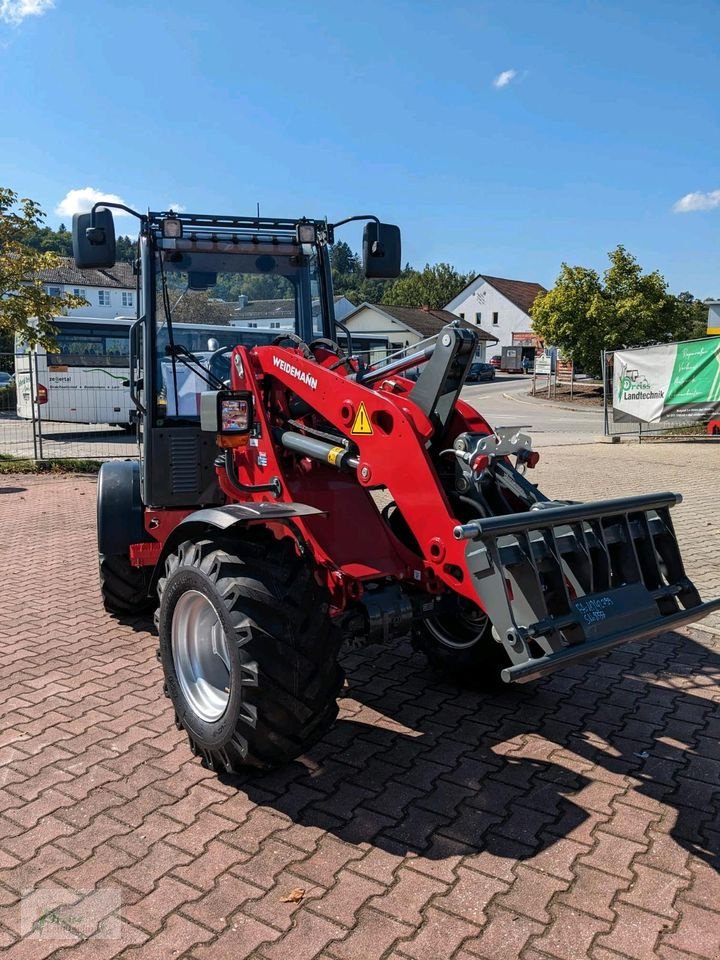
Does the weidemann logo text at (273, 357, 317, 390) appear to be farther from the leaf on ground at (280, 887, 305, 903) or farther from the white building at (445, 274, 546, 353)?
the white building at (445, 274, 546, 353)

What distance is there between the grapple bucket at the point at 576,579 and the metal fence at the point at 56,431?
45.2 feet

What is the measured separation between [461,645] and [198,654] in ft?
5.08

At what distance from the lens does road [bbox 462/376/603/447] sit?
21719 mm

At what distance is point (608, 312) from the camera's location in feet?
114

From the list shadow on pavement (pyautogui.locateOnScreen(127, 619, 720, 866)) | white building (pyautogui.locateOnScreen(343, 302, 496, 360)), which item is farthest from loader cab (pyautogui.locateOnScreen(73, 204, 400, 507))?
white building (pyautogui.locateOnScreen(343, 302, 496, 360))

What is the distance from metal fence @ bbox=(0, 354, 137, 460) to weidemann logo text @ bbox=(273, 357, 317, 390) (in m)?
12.3

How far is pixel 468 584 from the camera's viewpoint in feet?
11.0

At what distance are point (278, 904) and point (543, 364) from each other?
3860 cm

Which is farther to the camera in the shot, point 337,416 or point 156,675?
point 156,675

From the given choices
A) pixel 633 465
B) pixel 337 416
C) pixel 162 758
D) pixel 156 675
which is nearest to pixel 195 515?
pixel 337 416

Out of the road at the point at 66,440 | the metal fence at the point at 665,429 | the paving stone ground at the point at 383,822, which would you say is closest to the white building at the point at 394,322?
the road at the point at 66,440

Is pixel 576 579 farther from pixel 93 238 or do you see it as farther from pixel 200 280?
pixel 93 238

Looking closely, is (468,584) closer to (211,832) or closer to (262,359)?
→ (211,832)

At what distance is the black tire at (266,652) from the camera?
3.32 m
